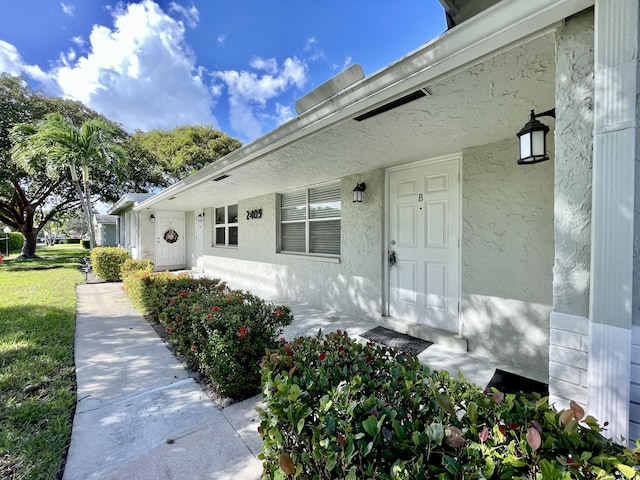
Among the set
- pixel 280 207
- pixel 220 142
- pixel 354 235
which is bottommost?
pixel 354 235

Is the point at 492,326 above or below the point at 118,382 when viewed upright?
above

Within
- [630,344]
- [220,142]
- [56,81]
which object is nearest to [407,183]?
[630,344]

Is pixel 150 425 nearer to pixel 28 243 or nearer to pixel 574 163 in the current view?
pixel 574 163

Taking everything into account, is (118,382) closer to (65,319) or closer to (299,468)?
(299,468)

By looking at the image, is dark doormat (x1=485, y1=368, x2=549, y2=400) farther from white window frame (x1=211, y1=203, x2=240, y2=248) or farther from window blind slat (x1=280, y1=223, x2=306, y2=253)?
white window frame (x1=211, y1=203, x2=240, y2=248)

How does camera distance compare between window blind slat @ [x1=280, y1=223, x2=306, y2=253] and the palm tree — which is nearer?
window blind slat @ [x1=280, y1=223, x2=306, y2=253]

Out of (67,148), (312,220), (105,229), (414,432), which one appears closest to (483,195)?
(414,432)

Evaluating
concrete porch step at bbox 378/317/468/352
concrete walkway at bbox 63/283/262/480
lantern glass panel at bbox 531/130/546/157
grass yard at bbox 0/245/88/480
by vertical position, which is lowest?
concrete walkway at bbox 63/283/262/480

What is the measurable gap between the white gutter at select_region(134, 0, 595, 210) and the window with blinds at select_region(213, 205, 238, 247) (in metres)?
7.23

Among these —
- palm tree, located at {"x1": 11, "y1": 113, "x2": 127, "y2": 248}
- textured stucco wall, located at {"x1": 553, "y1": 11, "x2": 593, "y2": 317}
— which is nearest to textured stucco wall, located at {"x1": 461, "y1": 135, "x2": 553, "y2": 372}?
textured stucco wall, located at {"x1": 553, "y1": 11, "x2": 593, "y2": 317}

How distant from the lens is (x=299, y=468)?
113cm

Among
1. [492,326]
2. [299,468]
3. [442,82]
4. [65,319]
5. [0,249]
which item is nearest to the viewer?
[299,468]

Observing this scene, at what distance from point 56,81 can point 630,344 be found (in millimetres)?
25395

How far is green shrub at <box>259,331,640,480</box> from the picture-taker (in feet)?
2.92
